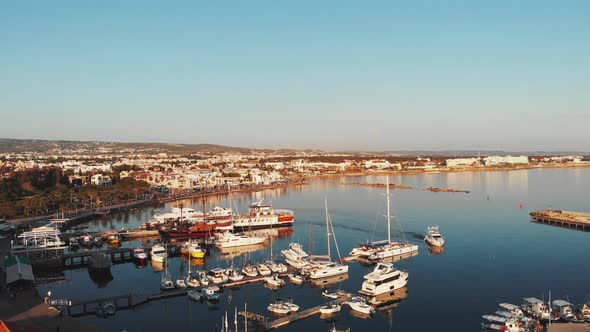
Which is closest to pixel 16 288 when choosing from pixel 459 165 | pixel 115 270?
Result: pixel 115 270

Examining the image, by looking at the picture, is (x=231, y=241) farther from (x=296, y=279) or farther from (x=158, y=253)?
(x=296, y=279)

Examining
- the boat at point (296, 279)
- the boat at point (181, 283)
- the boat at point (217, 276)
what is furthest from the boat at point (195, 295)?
the boat at point (296, 279)

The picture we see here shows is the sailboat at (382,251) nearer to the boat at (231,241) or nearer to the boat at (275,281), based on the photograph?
the boat at (275,281)

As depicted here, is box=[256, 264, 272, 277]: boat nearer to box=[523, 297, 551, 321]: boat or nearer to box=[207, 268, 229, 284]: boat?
box=[207, 268, 229, 284]: boat

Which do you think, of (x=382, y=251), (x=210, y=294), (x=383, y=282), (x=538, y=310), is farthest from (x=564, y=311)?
(x=210, y=294)

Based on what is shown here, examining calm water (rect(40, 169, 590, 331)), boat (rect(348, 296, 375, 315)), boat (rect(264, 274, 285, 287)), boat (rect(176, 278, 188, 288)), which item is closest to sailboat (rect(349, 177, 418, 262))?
calm water (rect(40, 169, 590, 331))

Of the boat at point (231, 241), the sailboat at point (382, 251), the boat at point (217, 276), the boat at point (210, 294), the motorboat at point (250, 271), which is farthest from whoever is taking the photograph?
the boat at point (231, 241)

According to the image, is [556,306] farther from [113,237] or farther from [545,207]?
[545,207]
